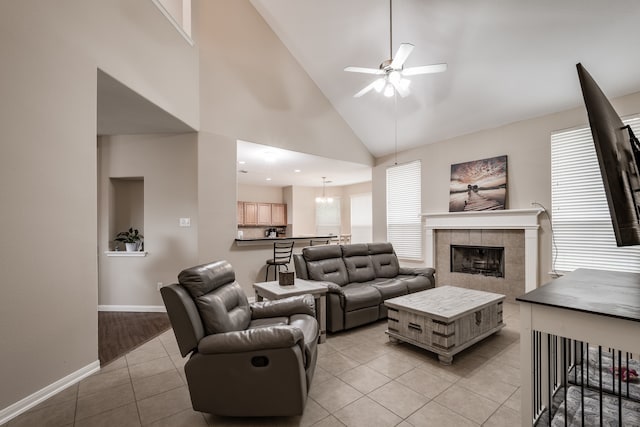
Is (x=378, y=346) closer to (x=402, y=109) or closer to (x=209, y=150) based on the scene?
(x=209, y=150)

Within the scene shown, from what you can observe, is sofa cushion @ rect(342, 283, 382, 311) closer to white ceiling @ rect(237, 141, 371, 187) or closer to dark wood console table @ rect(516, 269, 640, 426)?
dark wood console table @ rect(516, 269, 640, 426)

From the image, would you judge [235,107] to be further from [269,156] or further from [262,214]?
[262,214]

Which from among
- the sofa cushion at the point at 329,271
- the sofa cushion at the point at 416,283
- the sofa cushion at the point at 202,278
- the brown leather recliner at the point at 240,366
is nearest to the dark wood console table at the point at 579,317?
the brown leather recliner at the point at 240,366

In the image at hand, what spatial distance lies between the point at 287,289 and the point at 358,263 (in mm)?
1635

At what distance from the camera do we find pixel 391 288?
12.3 ft

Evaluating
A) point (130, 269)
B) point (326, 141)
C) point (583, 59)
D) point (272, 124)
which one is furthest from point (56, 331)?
point (583, 59)

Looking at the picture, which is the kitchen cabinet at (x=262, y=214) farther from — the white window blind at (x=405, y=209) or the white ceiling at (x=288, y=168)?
the white window blind at (x=405, y=209)

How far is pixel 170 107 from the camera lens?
3.56 m

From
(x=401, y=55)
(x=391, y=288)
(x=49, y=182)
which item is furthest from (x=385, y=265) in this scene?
(x=49, y=182)

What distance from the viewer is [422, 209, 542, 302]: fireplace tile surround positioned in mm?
4340

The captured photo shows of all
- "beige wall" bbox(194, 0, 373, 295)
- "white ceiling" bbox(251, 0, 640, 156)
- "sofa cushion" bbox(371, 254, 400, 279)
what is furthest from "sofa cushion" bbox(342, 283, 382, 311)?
"white ceiling" bbox(251, 0, 640, 156)

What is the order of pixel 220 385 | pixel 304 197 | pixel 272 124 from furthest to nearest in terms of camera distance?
pixel 304 197
pixel 272 124
pixel 220 385

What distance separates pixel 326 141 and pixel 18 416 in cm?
523

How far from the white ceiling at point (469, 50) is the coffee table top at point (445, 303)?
2.95 meters
